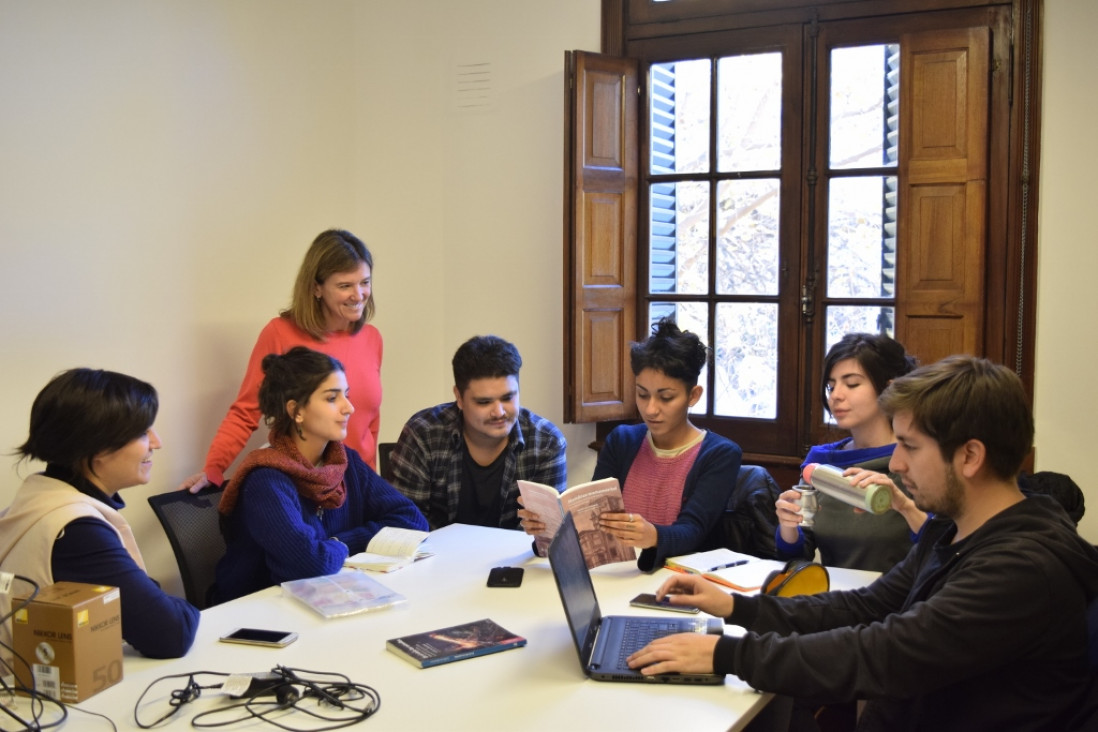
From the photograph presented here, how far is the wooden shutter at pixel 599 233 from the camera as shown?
446 centimetres

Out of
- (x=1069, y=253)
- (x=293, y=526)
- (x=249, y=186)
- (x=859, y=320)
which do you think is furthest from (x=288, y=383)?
(x=1069, y=253)

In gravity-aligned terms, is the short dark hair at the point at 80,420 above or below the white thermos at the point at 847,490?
above

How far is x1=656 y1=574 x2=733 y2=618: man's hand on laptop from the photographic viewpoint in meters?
2.08

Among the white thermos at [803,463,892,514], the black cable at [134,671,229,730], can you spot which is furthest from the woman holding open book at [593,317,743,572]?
the black cable at [134,671,229,730]

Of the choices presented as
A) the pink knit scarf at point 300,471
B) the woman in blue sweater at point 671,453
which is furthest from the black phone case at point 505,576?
the pink knit scarf at point 300,471

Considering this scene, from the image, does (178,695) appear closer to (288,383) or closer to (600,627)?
(600,627)

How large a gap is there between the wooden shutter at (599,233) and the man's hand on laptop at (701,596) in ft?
7.79

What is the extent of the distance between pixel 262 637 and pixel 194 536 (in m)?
0.82

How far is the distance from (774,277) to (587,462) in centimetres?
124

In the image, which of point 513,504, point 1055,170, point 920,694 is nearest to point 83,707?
point 920,694

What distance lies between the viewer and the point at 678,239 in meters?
4.71

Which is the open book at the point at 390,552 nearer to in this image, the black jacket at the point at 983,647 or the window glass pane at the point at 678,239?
the black jacket at the point at 983,647

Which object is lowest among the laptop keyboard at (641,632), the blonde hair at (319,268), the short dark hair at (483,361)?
the laptop keyboard at (641,632)

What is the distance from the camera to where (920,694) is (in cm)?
173
